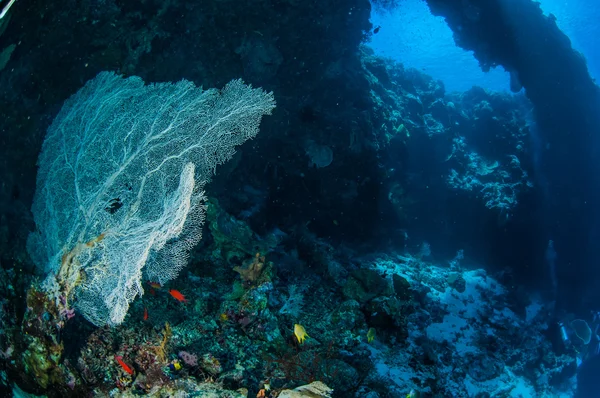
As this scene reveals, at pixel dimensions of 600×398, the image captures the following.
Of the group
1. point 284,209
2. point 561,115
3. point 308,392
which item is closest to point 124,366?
point 308,392

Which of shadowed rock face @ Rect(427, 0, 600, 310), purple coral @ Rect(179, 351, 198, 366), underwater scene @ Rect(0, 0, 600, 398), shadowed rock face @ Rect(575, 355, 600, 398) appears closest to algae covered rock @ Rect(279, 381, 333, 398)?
underwater scene @ Rect(0, 0, 600, 398)

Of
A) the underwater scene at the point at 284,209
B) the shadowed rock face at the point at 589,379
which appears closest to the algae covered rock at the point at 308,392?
the underwater scene at the point at 284,209

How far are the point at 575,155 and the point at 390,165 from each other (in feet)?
28.9

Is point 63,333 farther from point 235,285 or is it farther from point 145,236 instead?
point 235,285

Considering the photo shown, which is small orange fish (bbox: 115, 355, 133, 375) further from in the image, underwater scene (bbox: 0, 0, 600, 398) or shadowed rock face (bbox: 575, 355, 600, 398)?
shadowed rock face (bbox: 575, 355, 600, 398)

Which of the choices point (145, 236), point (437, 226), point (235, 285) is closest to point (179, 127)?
point (145, 236)

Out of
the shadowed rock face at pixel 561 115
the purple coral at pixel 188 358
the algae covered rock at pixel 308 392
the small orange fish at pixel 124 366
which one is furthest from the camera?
Result: the shadowed rock face at pixel 561 115

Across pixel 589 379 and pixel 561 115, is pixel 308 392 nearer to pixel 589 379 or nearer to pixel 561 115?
pixel 561 115

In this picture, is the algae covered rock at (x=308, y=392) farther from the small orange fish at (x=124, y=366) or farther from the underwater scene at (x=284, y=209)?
the small orange fish at (x=124, y=366)

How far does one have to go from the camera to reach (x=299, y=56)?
11047 mm

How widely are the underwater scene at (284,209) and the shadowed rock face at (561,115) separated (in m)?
0.08

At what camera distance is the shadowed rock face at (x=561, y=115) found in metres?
13.9

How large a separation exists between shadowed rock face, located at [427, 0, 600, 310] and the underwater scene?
80mm

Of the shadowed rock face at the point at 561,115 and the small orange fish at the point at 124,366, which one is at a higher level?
the shadowed rock face at the point at 561,115
